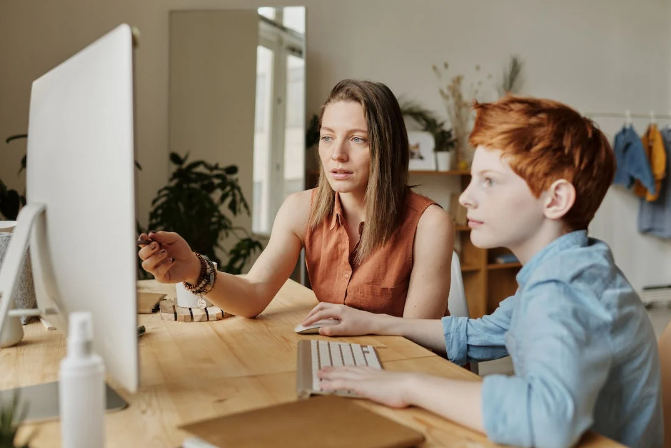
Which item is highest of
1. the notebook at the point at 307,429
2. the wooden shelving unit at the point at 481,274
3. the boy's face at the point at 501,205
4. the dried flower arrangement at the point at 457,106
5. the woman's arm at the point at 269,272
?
the dried flower arrangement at the point at 457,106

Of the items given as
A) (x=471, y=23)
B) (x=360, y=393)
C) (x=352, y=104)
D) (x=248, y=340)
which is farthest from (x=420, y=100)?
(x=360, y=393)

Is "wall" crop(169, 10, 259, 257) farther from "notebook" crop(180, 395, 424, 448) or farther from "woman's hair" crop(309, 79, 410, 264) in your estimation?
"notebook" crop(180, 395, 424, 448)

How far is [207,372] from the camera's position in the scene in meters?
1.12

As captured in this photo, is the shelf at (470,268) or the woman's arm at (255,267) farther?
the shelf at (470,268)

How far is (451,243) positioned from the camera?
1.70 meters

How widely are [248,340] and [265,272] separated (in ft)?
1.14

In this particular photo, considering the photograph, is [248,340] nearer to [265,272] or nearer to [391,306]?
[265,272]

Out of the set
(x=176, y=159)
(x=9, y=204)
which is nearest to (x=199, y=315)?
(x=9, y=204)

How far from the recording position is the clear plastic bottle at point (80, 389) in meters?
0.70

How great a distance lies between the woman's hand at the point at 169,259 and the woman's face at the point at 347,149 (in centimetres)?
42

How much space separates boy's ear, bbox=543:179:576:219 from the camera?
98 centimetres

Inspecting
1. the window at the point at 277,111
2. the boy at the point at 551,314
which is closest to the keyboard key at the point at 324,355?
the boy at the point at 551,314

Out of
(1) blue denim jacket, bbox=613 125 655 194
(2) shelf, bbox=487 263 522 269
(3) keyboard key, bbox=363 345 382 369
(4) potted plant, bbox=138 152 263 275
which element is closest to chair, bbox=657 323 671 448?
(3) keyboard key, bbox=363 345 382 369

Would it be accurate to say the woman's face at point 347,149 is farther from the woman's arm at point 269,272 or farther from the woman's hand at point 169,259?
the woman's hand at point 169,259
